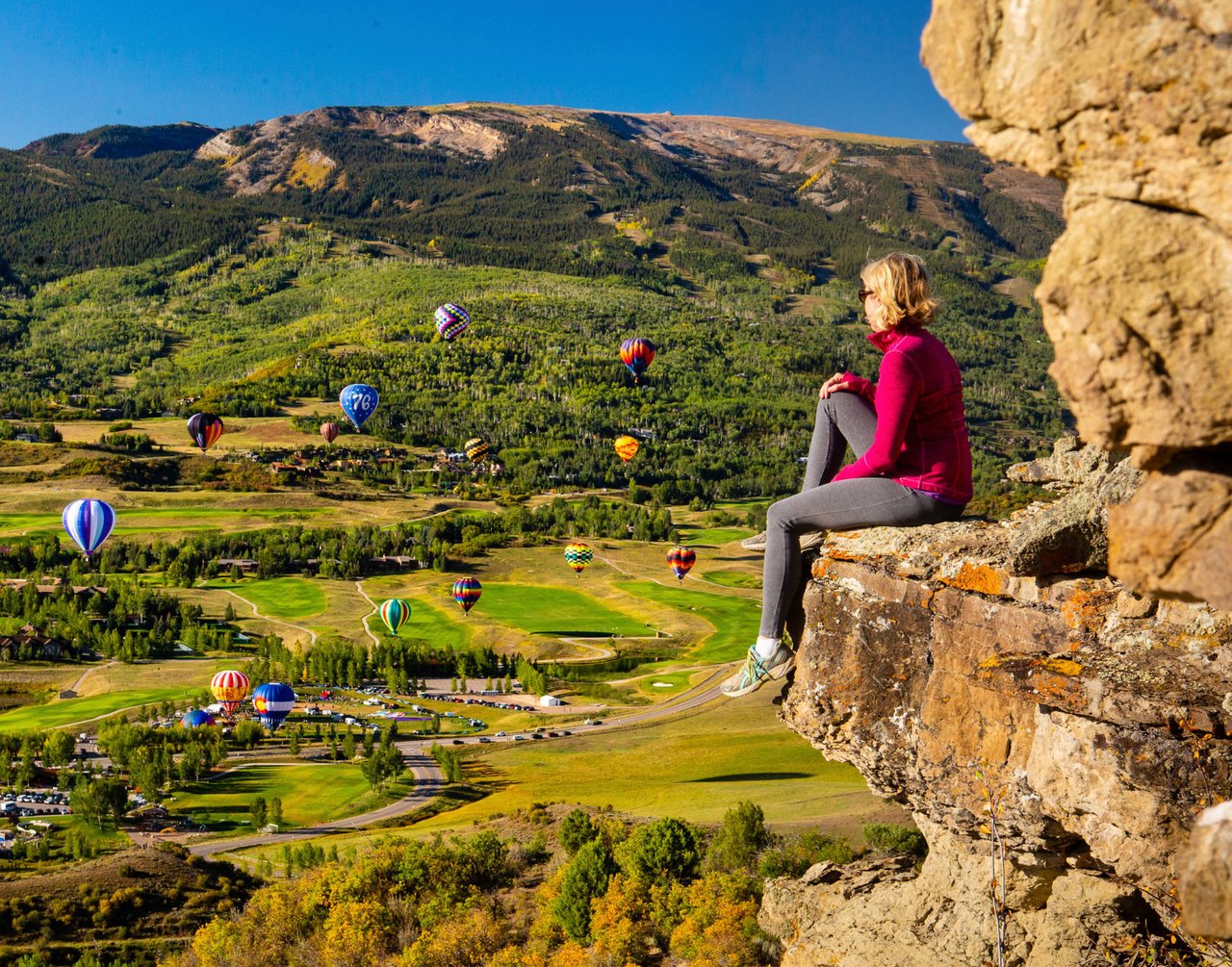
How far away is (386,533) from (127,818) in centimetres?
7556

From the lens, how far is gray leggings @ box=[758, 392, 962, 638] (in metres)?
8.12

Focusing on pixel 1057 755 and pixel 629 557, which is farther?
pixel 629 557

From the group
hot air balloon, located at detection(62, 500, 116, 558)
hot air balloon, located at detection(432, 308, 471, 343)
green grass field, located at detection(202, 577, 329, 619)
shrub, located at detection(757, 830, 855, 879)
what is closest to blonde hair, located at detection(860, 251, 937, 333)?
shrub, located at detection(757, 830, 855, 879)

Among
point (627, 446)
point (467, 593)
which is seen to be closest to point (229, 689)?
point (467, 593)

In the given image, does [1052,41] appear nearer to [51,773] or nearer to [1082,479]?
[1082,479]

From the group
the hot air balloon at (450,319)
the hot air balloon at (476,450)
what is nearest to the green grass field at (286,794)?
the hot air balloon at (450,319)

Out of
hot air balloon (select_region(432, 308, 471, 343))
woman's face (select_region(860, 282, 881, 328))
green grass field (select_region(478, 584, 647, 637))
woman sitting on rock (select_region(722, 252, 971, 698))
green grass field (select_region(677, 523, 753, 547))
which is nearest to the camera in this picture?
woman sitting on rock (select_region(722, 252, 971, 698))

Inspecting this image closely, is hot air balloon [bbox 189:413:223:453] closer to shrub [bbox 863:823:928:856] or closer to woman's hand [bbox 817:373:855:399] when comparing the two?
shrub [bbox 863:823:928:856]

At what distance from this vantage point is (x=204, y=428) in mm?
139875

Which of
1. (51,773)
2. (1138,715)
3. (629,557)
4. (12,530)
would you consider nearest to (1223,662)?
(1138,715)

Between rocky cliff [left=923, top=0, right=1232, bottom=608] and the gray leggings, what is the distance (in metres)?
3.61

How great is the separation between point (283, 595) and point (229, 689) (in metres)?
37.0

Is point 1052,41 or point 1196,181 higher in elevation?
point 1052,41

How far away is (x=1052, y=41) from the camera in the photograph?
4.33 metres
